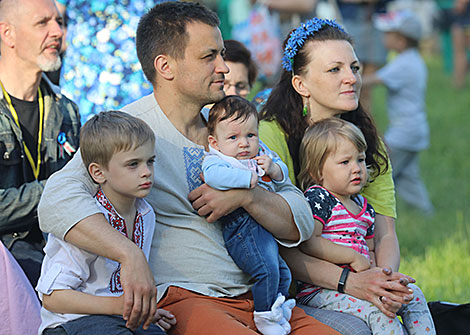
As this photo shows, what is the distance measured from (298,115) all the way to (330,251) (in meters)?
0.81

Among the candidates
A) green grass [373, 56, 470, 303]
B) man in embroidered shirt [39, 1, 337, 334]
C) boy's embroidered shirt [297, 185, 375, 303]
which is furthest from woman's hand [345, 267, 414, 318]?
green grass [373, 56, 470, 303]

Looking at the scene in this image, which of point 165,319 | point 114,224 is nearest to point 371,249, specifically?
point 165,319

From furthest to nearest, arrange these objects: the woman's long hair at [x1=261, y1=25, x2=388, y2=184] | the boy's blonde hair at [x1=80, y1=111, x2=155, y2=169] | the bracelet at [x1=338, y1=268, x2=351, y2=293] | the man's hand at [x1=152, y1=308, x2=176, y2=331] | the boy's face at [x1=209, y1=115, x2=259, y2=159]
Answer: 1. the woman's long hair at [x1=261, y1=25, x2=388, y2=184]
2. the bracelet at [x1=338, y1=268, x2=351, y2=293]
3. the boy's face at [x1=209, y1=115, x2=259, y2=159]
4. the man's hand at [x1=152, y1=308, x2=176, y2=331]
5. the boy's blonde hair at [x1=80, y1=111, x2=155, y2=169]

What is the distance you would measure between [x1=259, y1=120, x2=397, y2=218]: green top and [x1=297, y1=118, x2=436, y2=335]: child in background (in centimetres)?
11

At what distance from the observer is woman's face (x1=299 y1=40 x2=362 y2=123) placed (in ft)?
12.6

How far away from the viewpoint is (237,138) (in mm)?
3273

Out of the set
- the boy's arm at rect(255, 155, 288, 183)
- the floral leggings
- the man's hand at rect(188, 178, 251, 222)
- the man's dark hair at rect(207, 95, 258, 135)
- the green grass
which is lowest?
the green grass

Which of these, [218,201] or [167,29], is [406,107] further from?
[218,201]

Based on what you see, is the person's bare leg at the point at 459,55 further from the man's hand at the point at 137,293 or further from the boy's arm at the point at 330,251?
the man's hand at the point at 137,293

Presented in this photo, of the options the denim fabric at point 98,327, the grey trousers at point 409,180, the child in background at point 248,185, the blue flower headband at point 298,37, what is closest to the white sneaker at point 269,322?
the child in background at point 248,185

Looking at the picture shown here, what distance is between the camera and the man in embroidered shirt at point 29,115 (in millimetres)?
3812

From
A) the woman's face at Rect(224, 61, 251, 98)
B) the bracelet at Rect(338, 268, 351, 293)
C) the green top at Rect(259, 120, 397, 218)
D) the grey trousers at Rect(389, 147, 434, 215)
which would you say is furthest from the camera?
the grey trousers at Rect(389, 147, 434, 215)

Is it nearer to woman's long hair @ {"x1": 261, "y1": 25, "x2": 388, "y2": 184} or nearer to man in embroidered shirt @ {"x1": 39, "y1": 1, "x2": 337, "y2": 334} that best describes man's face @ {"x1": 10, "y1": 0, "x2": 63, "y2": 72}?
man in embroidered shirt @ {"x1": 39, "y1": 1, "x2": 337, "y2": 334}

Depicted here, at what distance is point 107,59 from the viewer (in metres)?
5.32
